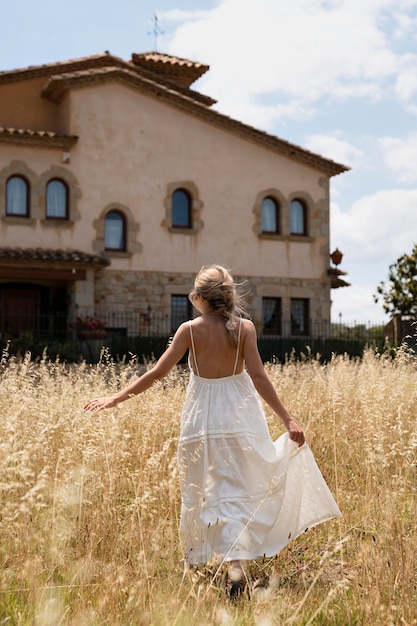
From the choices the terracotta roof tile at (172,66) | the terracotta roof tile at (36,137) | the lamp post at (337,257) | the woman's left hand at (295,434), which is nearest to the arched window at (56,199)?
the terracotta roof tile at (36,137)

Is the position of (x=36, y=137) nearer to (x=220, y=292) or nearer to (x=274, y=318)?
(x=274, y=318)

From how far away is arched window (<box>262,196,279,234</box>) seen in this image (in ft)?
83.1

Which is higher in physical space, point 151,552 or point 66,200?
point 66,200

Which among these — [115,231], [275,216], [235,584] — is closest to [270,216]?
[275,216]

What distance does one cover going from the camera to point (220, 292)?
440cm

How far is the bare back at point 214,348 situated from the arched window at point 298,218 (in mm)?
21532

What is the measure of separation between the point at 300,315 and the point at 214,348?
2104cm

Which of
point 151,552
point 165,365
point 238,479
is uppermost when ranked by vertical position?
point 165,365

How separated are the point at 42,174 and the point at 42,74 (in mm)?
4164

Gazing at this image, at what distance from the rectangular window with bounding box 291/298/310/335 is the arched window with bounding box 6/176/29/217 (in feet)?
30.5

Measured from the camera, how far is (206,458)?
4270mm

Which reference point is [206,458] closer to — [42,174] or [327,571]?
[327,571]

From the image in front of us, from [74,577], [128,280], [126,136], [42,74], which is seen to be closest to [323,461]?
[74,577]

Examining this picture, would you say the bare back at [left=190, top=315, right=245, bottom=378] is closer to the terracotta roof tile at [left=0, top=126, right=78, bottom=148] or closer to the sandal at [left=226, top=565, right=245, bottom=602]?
the sandal at [left=226, top=565, right=245, bottom=602]
